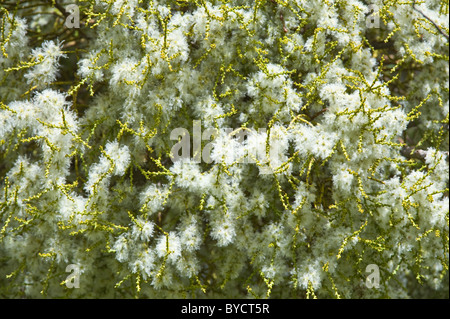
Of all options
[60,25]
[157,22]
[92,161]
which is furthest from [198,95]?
[60,25]

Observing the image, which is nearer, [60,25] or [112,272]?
[112,272]

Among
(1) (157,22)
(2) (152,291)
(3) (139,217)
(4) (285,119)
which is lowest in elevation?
(2) (152,291)

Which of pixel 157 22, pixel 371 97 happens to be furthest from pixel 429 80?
pixel 157 22

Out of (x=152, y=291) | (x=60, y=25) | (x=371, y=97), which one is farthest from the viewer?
(x=60, y=25)

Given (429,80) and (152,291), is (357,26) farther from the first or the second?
(152,291)

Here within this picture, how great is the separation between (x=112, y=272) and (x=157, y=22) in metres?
0.62

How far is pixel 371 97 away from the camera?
1083 mm

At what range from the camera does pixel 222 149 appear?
1.05 metres

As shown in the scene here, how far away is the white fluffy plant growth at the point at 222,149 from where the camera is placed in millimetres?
1073

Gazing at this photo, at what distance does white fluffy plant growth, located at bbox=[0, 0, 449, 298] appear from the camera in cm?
107

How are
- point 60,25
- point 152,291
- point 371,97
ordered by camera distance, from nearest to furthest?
1. point 371,97
2. point 152,291
3. point 60,25
